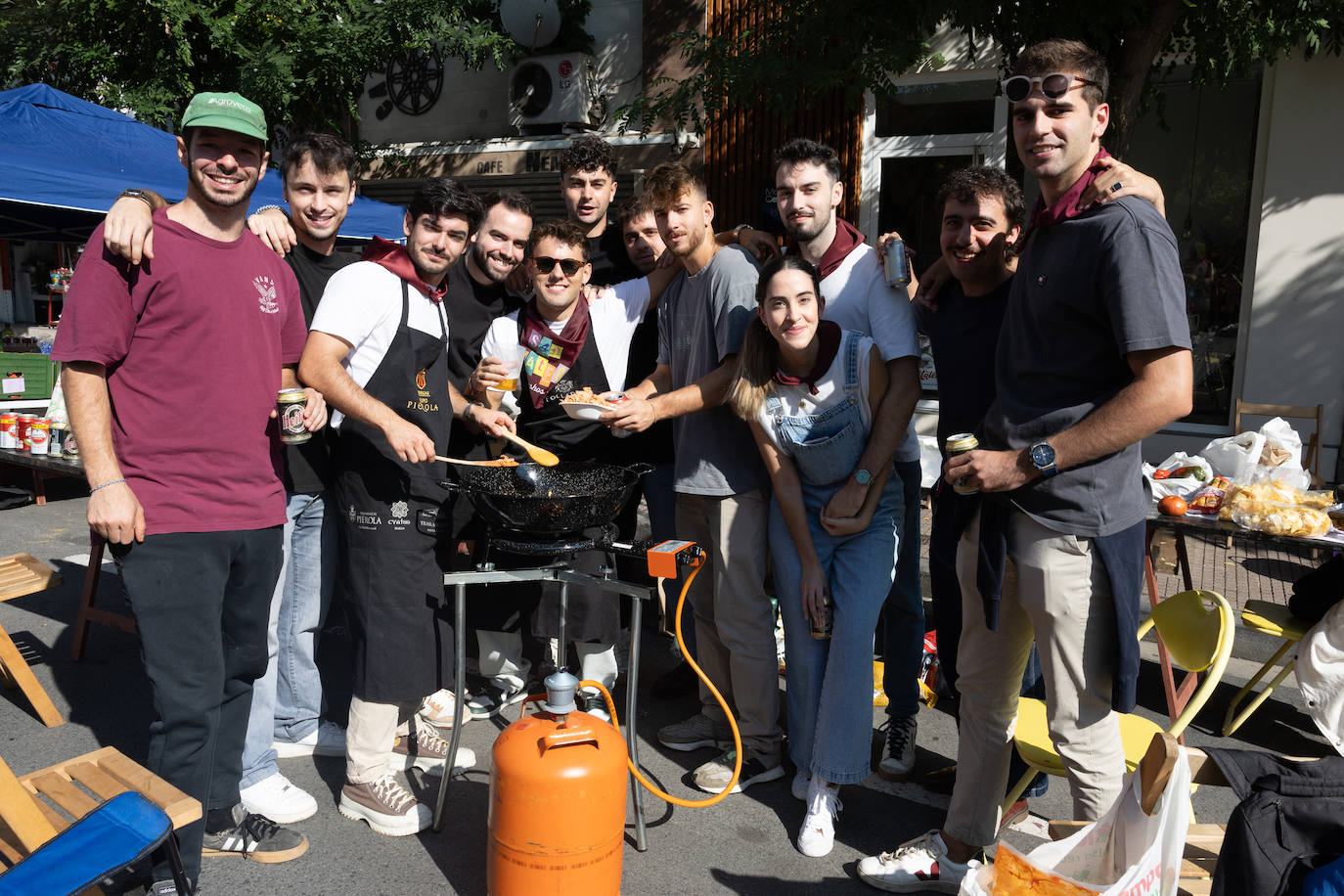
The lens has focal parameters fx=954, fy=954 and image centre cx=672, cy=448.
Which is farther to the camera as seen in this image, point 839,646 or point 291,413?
point 839,646

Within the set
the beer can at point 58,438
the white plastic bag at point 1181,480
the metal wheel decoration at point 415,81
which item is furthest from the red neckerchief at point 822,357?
the metal wheel decoration at point 415,81

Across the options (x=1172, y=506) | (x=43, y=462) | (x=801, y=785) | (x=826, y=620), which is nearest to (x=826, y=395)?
(x=826, y=620)

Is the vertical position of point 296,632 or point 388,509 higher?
point 388,509

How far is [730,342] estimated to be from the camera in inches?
132

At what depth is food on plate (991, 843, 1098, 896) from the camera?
1712 millimetres

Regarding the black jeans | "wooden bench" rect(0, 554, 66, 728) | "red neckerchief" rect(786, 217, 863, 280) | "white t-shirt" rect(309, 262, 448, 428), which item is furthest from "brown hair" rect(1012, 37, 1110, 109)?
"wooden bench" rect(0, 554, 66, 728)

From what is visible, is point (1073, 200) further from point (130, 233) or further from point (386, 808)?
point (386, 808)

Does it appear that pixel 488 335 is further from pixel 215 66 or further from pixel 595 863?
pixel 215 66

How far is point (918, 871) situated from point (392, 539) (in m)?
1.93

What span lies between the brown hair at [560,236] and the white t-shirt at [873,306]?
2.94ft

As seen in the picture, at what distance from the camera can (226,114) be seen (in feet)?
8.36

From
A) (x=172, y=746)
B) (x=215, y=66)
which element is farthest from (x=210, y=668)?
(x=215, y=66)

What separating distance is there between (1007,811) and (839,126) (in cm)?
808

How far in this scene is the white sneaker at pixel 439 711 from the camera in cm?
390
